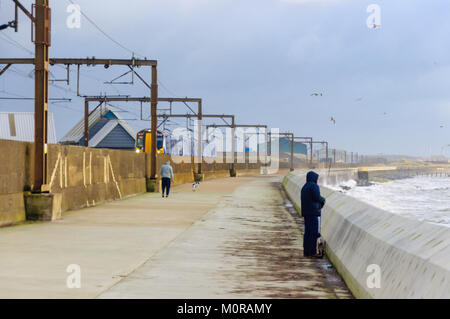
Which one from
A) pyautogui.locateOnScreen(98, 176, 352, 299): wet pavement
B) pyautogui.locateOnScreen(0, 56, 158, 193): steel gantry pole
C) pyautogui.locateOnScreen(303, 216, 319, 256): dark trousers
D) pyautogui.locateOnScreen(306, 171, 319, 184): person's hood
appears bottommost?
pyautogui.locateOnScreen(98, 176, 352, 299): wet pavement

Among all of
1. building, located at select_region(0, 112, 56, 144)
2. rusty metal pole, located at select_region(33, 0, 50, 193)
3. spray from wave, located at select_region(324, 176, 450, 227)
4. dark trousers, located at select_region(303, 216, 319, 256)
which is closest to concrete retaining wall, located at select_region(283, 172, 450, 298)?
dark trousers, located at select_region(303, 216, 319, 256)

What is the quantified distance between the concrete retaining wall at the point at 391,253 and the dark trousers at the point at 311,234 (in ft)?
0.88

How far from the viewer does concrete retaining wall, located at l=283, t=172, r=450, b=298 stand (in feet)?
16.0

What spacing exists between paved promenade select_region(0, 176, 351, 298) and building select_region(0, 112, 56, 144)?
4031 centimetres

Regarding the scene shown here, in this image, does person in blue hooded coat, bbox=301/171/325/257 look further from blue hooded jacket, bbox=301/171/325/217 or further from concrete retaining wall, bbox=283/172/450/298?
concrete retaining wall, bbox=283/172/450/298

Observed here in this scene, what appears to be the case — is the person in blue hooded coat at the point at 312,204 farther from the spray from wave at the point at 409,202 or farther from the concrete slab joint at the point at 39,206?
the spray from wave at the point at 409,202

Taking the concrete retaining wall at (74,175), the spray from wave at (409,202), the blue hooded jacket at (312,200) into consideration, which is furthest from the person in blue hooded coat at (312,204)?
the spray from wave at (409,202)

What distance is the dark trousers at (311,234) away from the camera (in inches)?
393

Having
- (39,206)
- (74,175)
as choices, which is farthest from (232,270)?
(74,175)

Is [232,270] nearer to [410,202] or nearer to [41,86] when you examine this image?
[41,86]

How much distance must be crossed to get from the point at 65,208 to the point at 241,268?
10665 millimetres

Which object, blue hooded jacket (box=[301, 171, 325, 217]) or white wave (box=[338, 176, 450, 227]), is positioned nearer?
blue hooded jacket (box=[301, 171, 325, 217])
